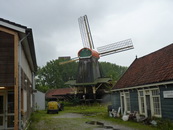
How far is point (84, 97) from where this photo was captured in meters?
38.7

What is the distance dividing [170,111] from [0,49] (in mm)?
8627

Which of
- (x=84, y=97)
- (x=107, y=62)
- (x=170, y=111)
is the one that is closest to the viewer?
(x=170, y=111)

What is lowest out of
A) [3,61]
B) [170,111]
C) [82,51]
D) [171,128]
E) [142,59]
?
[171,128]

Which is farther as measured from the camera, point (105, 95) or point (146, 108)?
point (105, 95)

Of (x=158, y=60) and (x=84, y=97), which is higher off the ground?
(x=158, y=60)

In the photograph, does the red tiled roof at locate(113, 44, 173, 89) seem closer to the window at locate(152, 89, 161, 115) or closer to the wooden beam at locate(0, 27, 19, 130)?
the window at locate(152, 89, 161, 115)

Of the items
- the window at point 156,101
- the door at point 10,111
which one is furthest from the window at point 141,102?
the door at point 10,111

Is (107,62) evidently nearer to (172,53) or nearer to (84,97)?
(84,97)

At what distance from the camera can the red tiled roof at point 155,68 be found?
13.3 metres

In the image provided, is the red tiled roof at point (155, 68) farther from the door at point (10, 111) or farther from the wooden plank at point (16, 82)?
the door at point (10, 111)

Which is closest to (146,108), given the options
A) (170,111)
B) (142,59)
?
(170,111)

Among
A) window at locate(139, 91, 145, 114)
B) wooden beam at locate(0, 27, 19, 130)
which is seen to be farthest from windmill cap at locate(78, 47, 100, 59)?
wooden beam at locate(0, 27, 19, 130)

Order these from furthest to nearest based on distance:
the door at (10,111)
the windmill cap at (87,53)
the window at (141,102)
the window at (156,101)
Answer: the windmill cap at (87,53) < the window at (141,102) < the window at (156,101) < the door at (10,111)

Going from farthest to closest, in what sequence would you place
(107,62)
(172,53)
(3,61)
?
(107,62)
(172,53)
(3,61)
